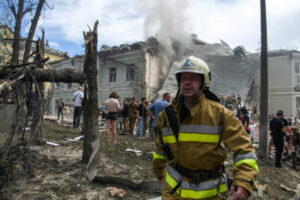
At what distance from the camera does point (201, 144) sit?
1.68m

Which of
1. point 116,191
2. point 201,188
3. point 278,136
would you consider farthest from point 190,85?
point 278,136

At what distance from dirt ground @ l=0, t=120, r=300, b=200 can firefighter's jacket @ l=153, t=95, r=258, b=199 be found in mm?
2419

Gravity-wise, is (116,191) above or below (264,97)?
below

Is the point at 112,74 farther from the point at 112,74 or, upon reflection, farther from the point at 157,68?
the point at 157,68

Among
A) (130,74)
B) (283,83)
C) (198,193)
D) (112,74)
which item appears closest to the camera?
(198,193)

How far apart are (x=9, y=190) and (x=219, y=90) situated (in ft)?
59.4

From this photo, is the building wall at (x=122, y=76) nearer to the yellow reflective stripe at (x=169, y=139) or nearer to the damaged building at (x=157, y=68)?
the damaged building at (x=157, y=68)

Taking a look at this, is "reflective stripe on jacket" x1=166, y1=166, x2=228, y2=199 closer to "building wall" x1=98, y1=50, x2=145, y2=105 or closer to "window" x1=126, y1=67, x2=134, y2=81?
"building wall" x1=98, y1=50, x2=145, y2=105

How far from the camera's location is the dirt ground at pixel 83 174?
3691 mm

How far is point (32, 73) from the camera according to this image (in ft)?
13.8

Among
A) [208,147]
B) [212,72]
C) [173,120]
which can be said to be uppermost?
[212,72]

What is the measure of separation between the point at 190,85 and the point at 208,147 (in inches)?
22.9

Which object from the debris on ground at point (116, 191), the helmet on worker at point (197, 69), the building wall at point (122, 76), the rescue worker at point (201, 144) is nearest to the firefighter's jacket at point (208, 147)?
the rescue worker at point (201, 144)

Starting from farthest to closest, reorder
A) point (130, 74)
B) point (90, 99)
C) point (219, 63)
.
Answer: point (130, 74), point (219, 63), point (90, 99)
